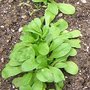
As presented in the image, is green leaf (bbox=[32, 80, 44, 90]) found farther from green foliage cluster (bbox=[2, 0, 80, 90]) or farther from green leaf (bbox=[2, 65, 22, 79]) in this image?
green leaf (bbox=[2, 65, 22, 79])

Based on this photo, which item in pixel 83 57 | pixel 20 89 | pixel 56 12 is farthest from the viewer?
pixel 56 12

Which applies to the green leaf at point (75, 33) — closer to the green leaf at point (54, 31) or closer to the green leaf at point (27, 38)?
the green leaf at point (54, 31)

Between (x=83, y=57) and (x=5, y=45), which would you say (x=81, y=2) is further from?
(x=5, y=45)

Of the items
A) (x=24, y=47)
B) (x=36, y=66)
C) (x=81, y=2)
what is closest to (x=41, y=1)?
(x=81, y=2)

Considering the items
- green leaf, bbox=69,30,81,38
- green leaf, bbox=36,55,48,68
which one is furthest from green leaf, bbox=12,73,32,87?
green leaf, bbox=69,30,81,38

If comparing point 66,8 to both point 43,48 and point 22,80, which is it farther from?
point 22,80

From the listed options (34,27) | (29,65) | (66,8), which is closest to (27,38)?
(34,27)
